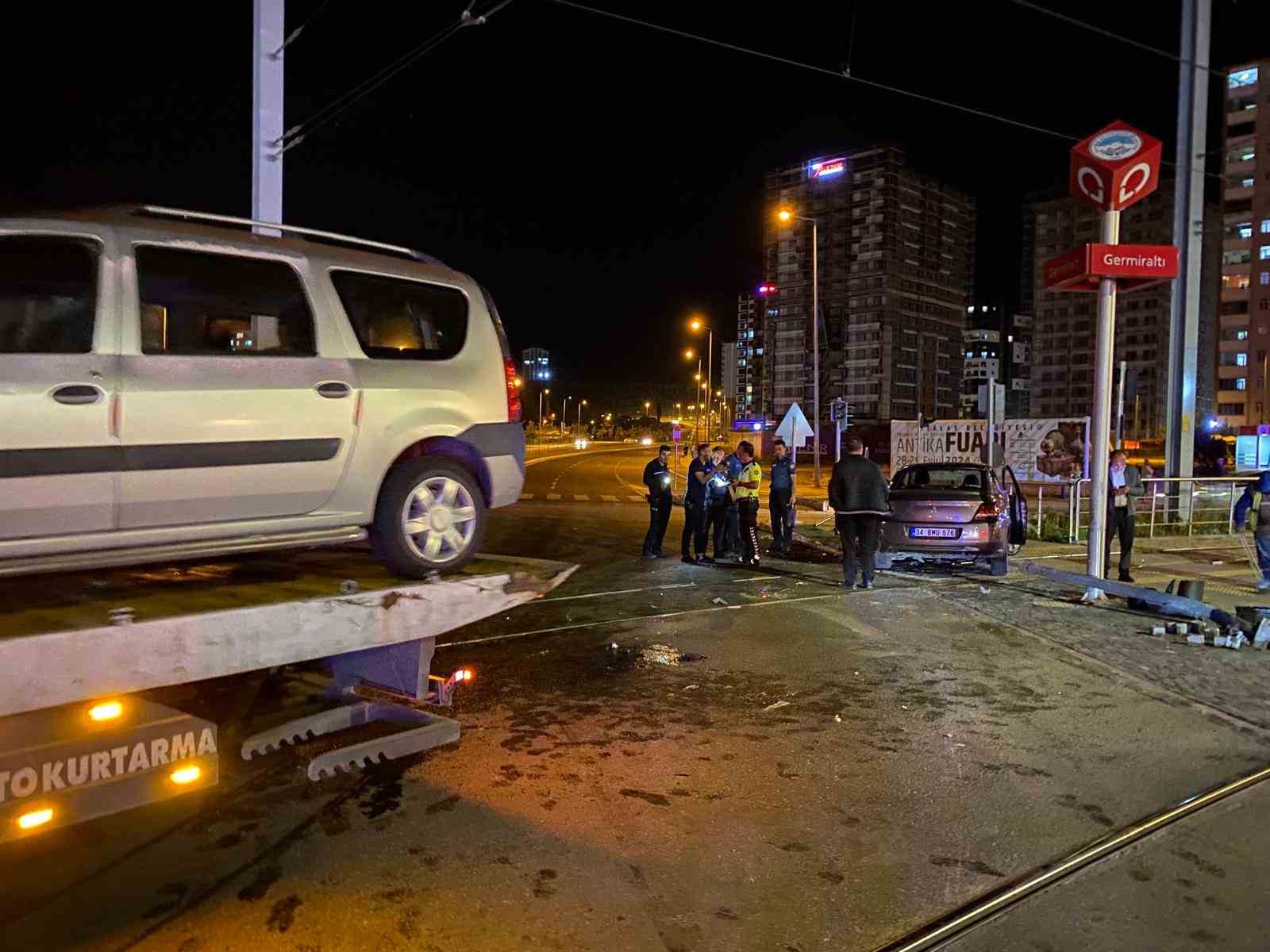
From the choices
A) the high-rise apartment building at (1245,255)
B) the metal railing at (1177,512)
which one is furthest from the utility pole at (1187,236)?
the high-rise apartment building at (1245,255)

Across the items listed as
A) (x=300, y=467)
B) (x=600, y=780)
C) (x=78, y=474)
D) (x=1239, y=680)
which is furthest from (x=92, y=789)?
(x=1239, y=680)

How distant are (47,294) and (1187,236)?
58.4ft

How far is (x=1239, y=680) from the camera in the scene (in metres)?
7.44

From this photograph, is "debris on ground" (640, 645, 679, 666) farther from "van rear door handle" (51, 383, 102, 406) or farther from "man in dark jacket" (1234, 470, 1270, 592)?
"man in dark jacket" (1234, 470, 1270, 592)

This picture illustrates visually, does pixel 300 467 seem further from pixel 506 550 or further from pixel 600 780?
pixel 506 550

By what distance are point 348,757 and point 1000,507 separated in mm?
9697

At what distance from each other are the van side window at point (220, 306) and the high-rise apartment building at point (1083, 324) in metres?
126

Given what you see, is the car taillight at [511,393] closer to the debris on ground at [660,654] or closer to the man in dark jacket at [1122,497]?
the debris on ground at [660,654]

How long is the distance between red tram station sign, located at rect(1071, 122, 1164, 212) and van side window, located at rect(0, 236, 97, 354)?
1014 cm

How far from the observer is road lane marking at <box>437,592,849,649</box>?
8.60 meters

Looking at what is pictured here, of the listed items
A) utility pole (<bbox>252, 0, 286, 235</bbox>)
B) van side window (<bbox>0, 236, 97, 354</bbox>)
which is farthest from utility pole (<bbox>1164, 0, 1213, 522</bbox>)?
van side window (<bbox>0, 236, 97, 354</bbox>)

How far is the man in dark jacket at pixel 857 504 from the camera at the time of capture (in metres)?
11.0

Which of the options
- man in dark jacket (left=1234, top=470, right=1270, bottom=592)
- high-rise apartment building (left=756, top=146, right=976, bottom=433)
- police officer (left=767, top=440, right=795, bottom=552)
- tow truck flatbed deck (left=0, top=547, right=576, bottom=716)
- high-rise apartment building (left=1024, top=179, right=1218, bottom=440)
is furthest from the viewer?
high-rise apartment building (left=1024, top=179, right=1218, bottom=440)

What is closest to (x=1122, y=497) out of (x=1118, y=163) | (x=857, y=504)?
(x=857, y=504)
